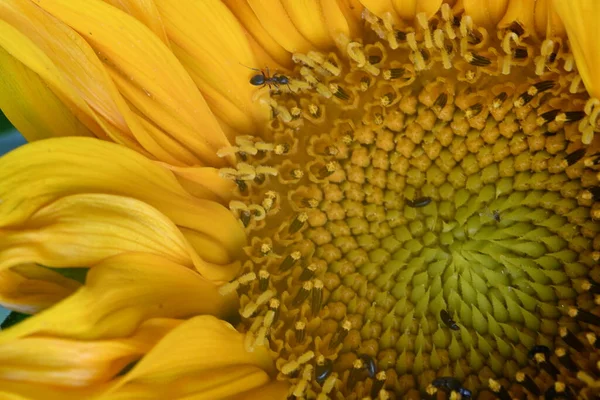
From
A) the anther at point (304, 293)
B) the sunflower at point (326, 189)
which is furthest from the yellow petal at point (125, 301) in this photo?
the anther at point (304, 293)

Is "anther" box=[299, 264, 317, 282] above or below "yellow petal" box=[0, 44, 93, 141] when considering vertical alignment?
below

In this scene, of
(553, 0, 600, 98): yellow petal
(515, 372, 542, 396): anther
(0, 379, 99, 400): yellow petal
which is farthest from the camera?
(515, 372, 542, 396): anther

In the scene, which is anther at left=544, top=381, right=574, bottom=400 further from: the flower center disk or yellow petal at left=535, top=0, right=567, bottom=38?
yellow petal at left=535, top=0, right=567, bottom=38

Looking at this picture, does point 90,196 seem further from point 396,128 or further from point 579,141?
A: point 579,141

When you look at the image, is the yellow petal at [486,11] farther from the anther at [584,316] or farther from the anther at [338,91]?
the anther at [584,316]

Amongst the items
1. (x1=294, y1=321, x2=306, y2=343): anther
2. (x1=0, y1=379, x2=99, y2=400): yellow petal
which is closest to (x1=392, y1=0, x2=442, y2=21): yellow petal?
(x1=294, y1=321, x2=306, y2=343): anther

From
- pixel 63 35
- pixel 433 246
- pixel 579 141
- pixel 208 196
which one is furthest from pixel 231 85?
pixel 579 141

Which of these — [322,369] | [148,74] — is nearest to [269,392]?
[322,369]
